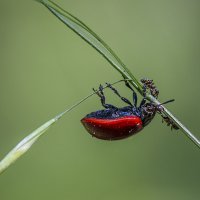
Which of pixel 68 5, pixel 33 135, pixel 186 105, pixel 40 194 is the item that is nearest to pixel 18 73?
pixel 68 5

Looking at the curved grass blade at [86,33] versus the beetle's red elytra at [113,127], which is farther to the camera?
the beetle's red elytra at [113,127]

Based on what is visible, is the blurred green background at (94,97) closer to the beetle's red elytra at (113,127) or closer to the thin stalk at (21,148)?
the beetle's red elytra at (113,127)

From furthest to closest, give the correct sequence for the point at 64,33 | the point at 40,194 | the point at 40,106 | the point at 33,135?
the point at 64,33
the point at 40,106
the point at 40,194
the point at 33,135

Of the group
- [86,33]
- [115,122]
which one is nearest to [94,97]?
[115,122]

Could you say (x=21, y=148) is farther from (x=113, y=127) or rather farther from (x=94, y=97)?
(x=94, y=97)

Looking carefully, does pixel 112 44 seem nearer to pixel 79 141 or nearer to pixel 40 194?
pixel 79 141

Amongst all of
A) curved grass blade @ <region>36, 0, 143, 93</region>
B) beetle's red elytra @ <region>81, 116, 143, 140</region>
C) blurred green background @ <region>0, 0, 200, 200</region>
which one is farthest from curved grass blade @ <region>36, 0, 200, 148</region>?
blurred green background @ <region>0, 0, 200, 200</region>


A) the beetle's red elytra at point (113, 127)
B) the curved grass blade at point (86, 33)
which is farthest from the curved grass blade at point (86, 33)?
the beetle's red elytra at point (113, 127)

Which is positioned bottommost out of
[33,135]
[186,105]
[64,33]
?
[186,105]
